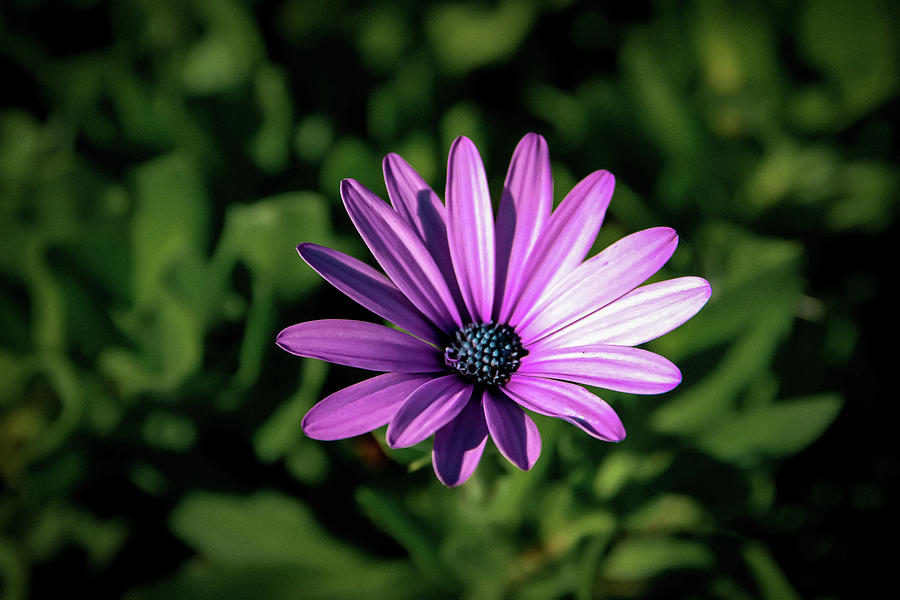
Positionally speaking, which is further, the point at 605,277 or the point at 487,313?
the point at 487,313

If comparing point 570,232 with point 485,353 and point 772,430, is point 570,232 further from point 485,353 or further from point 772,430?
point 772,430

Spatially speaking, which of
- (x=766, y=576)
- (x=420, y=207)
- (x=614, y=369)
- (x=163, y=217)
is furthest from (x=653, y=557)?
(x=163, y=217)

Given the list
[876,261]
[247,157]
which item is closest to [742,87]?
[876,261]

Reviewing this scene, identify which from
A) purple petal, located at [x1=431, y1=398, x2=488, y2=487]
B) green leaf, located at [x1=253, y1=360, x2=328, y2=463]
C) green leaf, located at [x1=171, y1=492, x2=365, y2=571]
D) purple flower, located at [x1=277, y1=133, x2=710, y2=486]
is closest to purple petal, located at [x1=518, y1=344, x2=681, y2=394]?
purple flower, located at [x1=277, y1=133, x2=710, y2=486]

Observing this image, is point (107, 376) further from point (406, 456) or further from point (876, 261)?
point (876, 261)

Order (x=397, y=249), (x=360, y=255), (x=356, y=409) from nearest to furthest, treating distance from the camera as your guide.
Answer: (x=356, y=409) → (x=397, y=249) → (x=360, y=255)
